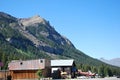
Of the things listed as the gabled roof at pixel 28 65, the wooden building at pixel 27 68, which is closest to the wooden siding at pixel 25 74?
the wooden building at pixel 27 68

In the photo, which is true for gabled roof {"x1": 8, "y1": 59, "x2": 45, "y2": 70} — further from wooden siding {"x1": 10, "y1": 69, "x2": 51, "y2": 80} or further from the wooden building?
wooden siding {"x1": 10, "y1": 69, "x2": 51, "y2": 80}

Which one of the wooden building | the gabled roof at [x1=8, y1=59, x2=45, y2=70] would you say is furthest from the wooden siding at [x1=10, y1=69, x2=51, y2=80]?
the gabled roof at [x1=8, y1=59, x2=45, y2=70]

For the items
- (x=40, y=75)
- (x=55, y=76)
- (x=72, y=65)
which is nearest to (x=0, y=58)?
(x=72, y=65)

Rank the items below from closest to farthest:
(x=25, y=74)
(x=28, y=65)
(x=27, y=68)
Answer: (x=27, y=68)
(x=25, y=74)
(x=28, y=65)

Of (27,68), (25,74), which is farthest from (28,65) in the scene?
(25,74)

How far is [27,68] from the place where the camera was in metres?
106

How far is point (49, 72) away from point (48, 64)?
3327 mm

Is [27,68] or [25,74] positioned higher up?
[27,68]

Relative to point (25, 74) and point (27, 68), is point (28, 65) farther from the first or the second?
point (25, 74)

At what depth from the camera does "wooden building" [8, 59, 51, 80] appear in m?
105

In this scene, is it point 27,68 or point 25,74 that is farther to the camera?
point 25,74

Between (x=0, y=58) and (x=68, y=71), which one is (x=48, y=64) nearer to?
(x=68, y=71)

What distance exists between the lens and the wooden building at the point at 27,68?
10488 cm

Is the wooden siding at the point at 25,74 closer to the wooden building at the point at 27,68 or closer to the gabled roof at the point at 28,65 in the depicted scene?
the wooden building at the point at 27,68
